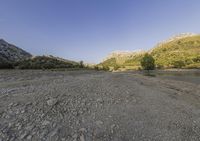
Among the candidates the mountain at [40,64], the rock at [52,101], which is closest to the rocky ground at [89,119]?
the rock at [52,101]

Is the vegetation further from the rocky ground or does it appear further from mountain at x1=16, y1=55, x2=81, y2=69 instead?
the rocky ground

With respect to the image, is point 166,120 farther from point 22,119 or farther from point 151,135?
point 22,119

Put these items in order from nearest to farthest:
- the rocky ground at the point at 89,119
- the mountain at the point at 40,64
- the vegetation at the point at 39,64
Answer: the rocky ground at the point at 89,119 < the vegetation at the point at 39,64 < the mountain at the point at 40,64

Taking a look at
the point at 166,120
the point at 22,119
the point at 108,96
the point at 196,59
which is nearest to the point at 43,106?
the point at 22,119

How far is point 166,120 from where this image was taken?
422 inches

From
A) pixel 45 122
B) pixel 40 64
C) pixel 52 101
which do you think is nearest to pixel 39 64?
pixel 40 64

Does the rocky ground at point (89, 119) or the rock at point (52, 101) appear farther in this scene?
the rock at point (52, 101)

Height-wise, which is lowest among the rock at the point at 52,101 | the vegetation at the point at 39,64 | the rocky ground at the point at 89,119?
the rocky ground at the point at 89,119

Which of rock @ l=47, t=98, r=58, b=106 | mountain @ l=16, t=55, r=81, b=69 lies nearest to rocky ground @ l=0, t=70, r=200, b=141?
rock @ l=47, t=98, r=58, b=106

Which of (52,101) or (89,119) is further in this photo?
(52,101)

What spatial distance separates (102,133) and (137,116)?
3.03 m

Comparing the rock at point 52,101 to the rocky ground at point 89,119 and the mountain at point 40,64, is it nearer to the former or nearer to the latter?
the rocky ground at point 89,119

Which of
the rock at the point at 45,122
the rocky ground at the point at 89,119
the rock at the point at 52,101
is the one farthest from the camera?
the rock at the point at 52,101

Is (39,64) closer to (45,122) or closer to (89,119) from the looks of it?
(89,119)
